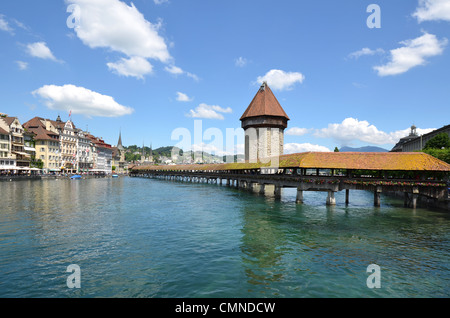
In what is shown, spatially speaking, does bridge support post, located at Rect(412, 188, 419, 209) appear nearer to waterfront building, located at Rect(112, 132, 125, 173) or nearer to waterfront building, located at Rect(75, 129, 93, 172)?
waterfront building, located at Rect(75, 129, 93, 172)

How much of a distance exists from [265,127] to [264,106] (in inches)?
200

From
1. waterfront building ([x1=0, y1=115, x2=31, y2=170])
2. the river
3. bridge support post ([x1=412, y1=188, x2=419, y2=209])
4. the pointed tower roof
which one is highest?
the pointed tower roof

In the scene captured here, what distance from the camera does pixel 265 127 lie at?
64562 millimetres

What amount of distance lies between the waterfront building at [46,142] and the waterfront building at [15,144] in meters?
9.19

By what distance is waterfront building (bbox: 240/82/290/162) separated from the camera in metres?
63.9

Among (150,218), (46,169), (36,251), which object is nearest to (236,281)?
(36,251)

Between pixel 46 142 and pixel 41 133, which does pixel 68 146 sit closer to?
pixel 46 142

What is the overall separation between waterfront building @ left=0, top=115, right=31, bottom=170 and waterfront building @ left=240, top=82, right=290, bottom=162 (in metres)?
58.0

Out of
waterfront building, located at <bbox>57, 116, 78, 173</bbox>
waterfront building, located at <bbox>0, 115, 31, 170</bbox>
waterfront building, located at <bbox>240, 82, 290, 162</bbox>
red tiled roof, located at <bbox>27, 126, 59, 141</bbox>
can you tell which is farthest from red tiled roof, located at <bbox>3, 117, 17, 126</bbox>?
waterfront building, located at <bbox>240, 82, 290, 162</bbox>

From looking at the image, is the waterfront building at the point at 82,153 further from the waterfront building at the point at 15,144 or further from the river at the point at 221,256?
the river at the point at 221,256

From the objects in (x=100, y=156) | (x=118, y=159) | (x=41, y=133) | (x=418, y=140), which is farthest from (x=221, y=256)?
(x=118, y=159)

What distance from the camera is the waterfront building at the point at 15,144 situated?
6556 cm

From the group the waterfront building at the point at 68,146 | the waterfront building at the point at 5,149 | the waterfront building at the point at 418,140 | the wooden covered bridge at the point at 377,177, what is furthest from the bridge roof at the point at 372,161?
the waterfront building at the point at 68,146
